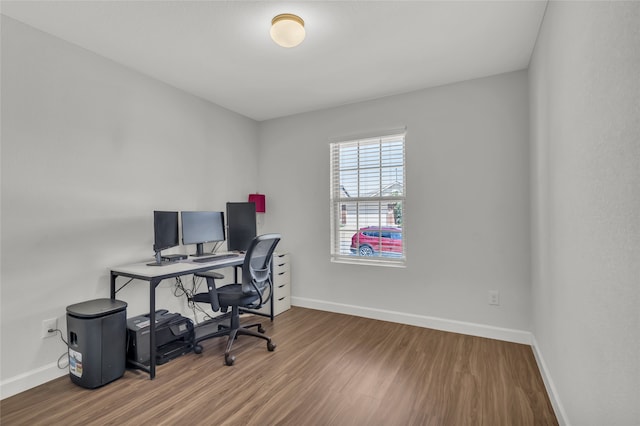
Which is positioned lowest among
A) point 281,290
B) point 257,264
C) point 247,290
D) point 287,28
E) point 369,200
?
point 281,290

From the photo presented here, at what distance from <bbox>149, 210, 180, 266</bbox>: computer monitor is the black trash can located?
0.60m

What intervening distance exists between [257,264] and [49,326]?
5.33 ft

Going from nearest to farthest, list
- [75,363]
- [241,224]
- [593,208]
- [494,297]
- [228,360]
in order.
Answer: [593,208]
[75,363]
[228,360]
[494,297]
[241,224]

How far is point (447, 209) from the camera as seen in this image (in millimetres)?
3307

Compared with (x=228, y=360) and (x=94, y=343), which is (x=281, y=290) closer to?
(x=228, y=360)

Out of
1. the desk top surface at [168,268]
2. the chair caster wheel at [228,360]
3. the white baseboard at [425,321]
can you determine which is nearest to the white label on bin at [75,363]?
the desk top surface at [168,268]

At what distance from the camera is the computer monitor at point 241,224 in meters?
3.70

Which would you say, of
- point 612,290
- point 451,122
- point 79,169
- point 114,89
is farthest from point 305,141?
point 612,290

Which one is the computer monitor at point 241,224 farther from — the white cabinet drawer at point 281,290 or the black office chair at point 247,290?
the black office chair at point 247,290

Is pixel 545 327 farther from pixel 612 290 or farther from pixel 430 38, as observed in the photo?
pixel 430 38

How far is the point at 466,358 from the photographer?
264cm

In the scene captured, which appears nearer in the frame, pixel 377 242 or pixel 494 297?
pixel 494 297

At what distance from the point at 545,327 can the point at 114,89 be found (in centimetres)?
411

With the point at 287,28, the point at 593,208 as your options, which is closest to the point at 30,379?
the point at 287,28
